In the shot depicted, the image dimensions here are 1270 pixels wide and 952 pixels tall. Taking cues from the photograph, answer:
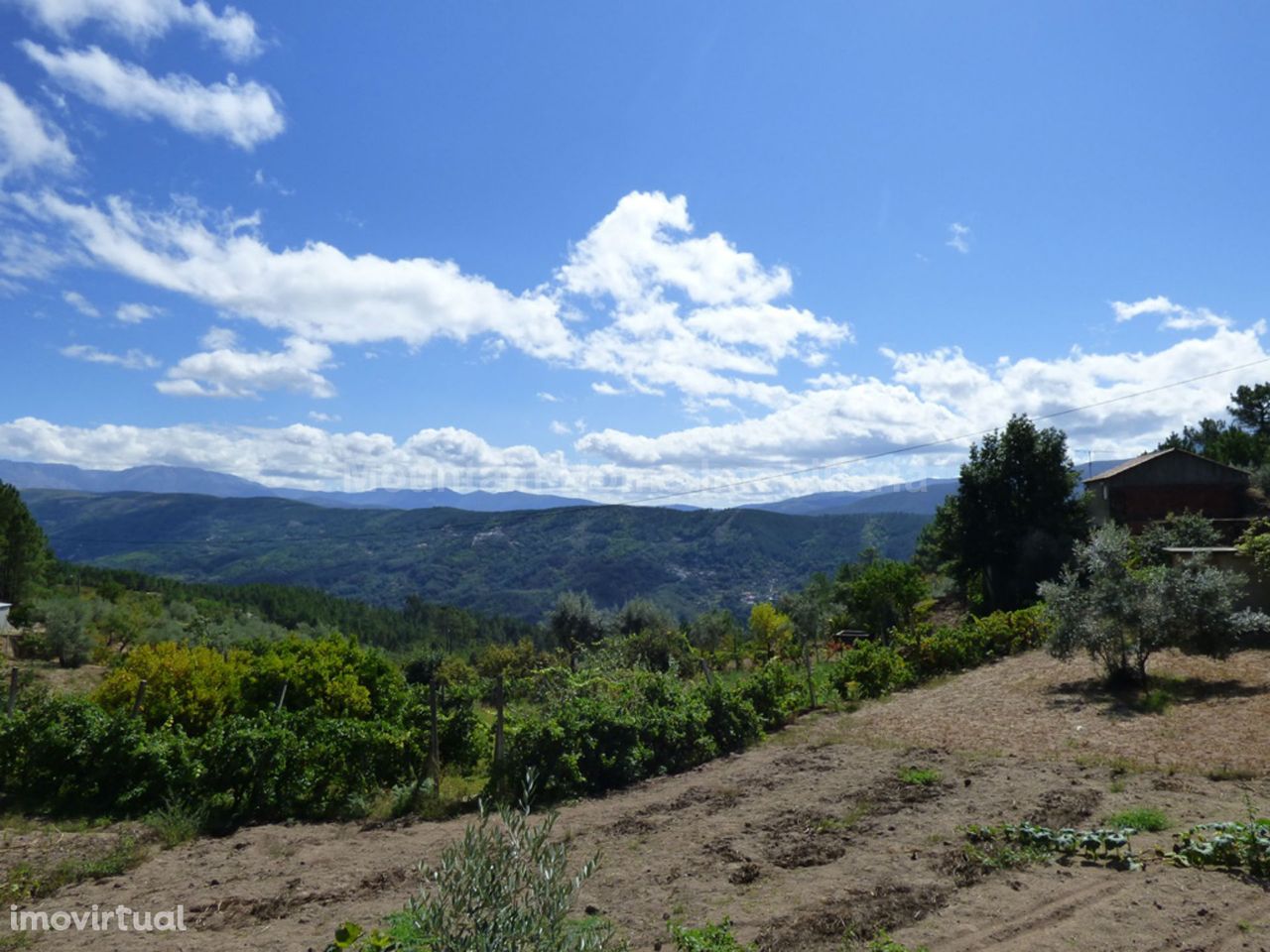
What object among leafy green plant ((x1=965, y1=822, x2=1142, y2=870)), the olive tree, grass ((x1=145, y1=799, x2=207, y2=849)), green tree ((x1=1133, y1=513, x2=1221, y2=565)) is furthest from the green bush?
green tree ((x1=1133, y1=513, x2=1221, y2=565))

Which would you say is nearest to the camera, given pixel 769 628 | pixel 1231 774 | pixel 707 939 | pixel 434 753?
pixel 707 939

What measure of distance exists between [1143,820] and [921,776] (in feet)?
8.43

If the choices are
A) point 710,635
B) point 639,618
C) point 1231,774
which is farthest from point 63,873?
point 710,635

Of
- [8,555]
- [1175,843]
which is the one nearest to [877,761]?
[1175,843]

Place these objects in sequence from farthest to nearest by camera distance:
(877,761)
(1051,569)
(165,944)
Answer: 1. (1051,569)
2. (877,761)
3. (165,944)

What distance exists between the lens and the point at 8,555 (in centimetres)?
4388

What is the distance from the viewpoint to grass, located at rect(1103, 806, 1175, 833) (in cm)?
696

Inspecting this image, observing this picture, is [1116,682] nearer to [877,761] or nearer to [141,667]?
[877,761]

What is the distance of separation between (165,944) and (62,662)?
3249 centimetres

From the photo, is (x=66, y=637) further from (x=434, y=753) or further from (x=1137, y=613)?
(x=1137, y=613)

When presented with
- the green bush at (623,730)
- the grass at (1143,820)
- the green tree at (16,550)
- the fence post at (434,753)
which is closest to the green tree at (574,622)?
the green bush at (623,730)

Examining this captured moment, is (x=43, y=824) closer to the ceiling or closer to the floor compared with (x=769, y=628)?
closer to the ceiling

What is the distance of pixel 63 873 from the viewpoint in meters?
7.06

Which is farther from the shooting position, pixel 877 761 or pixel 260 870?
pixel 877 761
